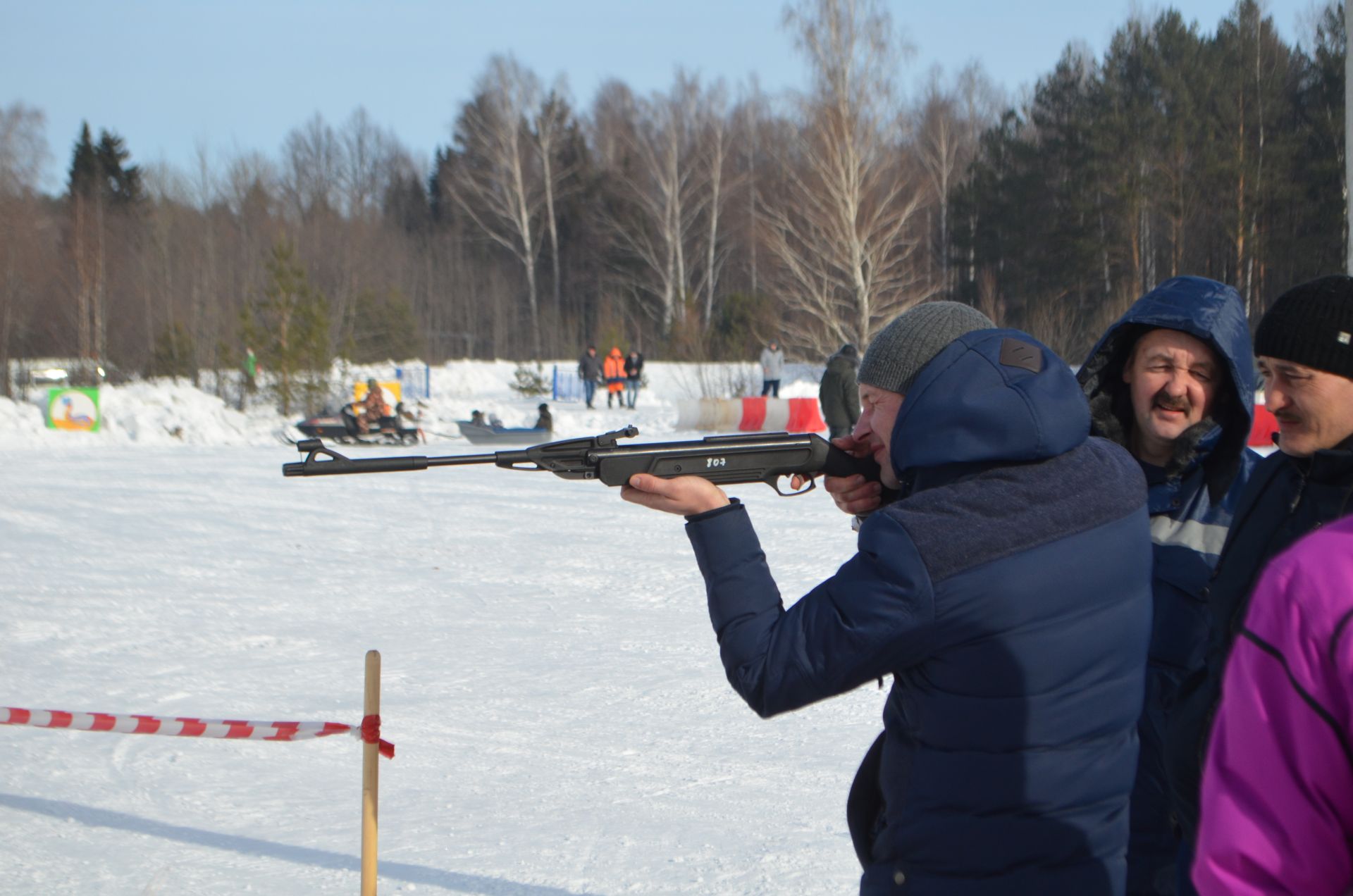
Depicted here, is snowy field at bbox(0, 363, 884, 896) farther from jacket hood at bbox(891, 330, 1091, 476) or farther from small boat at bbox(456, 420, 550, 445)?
small boat at bbox(456, 420, 550, 445)

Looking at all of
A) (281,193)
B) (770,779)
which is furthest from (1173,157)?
(281,193)

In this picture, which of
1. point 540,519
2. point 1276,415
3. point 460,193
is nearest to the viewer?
point 1276,415

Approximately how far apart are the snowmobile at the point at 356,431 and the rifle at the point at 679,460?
16.7 metres

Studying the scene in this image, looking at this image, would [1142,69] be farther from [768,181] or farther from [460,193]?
[460,193]

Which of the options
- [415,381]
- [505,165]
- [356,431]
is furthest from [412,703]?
[505,165]

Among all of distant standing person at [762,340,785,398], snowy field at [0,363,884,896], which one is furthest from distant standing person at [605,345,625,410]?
snowy field at [0,363,884,896]

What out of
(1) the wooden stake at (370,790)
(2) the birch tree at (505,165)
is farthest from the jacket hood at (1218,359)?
(2) the birch tree at (505,165)

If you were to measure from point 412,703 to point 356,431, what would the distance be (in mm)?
13762

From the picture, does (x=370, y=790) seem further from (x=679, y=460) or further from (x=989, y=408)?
(x=989, y=408)

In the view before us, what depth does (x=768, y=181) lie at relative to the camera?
164 ft

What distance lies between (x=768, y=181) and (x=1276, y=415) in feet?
161

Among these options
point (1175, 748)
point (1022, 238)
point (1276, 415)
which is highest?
point (1022, 238)

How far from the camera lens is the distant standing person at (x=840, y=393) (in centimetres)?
1421

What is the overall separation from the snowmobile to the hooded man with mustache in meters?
16.9
